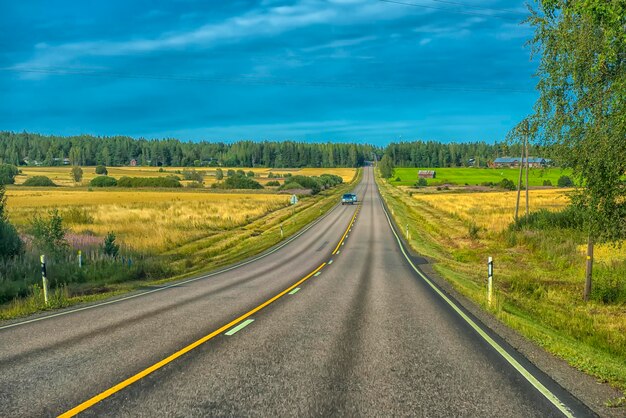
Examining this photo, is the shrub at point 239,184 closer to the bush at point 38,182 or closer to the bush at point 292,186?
the bush at point 292,186

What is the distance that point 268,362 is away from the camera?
6.80 meters

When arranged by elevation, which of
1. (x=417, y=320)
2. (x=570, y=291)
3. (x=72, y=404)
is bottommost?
(x=570, y=291)

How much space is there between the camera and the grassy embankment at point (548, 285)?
8.85m

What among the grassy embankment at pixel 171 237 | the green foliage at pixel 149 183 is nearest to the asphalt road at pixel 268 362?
the grassy embankment at pixel 171 237

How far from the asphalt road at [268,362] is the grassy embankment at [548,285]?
4.26 feet

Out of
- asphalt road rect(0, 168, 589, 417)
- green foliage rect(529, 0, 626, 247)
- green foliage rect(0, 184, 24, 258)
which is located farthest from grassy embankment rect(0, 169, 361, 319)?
green foliage rect(529, 0, 626, 247)

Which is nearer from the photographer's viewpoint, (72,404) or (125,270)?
(72,404)

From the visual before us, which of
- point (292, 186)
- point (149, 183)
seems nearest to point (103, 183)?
point (149, 183)

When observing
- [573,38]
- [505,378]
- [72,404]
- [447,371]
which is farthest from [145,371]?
[573,38]

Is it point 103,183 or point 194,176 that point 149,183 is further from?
point 194,176

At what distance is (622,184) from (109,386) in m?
14.7

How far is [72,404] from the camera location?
205 inches

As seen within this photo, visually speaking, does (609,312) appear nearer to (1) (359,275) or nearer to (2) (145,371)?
(1) (359,275)

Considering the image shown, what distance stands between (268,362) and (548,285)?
15.2 metres
